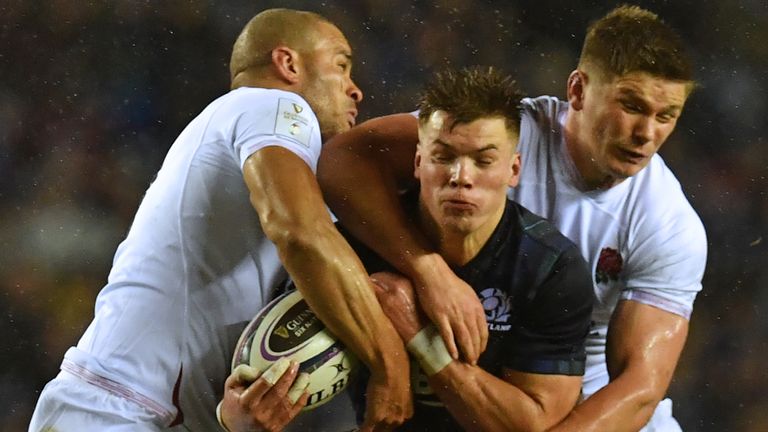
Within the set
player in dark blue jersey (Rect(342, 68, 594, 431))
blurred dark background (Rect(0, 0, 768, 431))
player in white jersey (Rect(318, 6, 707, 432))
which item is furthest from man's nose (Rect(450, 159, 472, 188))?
blurred dark background (Rect(0, 0, 768, 431))

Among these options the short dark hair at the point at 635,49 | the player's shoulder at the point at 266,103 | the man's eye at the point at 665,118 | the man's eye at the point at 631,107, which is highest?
the player's shoulder at the point at 266,103

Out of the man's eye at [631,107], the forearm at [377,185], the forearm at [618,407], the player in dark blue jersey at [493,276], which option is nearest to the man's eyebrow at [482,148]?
the player in dark blue jersey at [493,276]

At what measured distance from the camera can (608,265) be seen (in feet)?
4.12

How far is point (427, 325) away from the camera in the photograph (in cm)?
108

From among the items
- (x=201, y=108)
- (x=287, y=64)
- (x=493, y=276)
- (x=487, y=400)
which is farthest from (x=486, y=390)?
(x=201, y=108)

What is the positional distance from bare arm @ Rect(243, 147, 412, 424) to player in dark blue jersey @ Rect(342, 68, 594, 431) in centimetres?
4

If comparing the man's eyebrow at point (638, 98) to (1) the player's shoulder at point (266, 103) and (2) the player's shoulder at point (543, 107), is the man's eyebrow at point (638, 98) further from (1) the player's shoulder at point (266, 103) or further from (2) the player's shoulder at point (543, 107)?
(1) the player's shoulder at point (266, 103)

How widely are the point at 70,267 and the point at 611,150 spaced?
0.94m

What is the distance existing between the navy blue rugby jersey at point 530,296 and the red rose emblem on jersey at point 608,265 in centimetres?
16

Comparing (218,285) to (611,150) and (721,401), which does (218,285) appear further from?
(721,401)

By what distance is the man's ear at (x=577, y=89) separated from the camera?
1.22 meters

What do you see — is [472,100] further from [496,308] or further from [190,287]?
[190,287]

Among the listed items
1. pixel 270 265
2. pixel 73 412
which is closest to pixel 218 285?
pixel 270 265

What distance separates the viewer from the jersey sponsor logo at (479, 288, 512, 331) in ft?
3.56
